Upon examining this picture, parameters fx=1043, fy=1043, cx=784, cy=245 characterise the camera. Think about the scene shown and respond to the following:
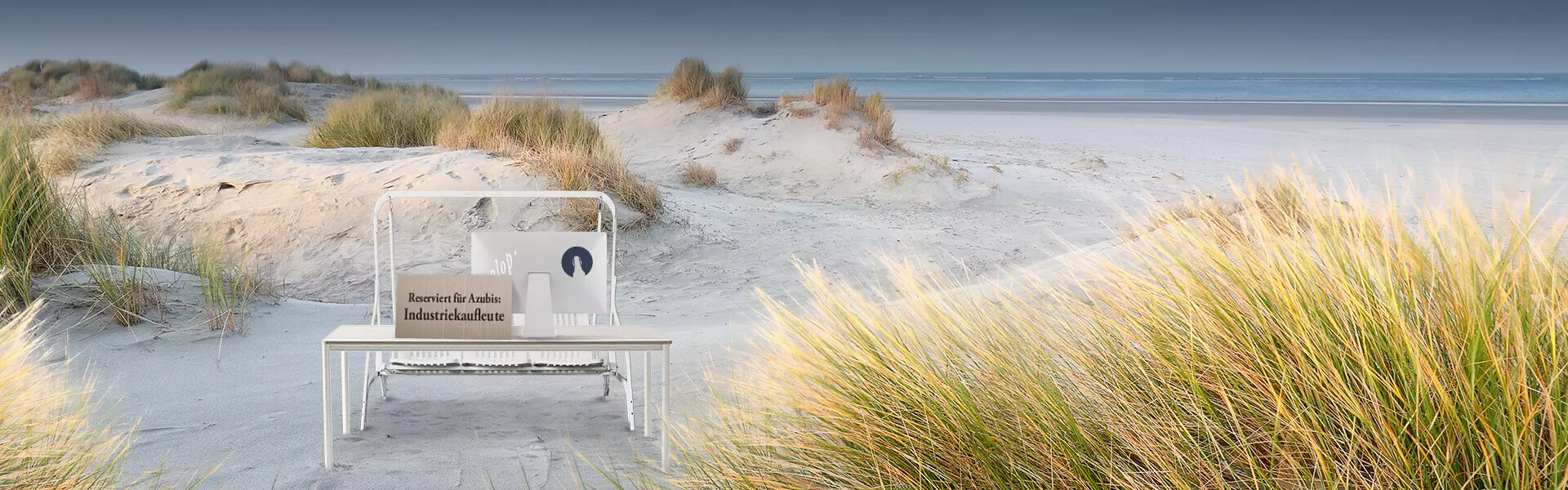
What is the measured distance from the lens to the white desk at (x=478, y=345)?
10.4 feet

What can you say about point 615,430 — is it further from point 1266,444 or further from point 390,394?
point 1266,444

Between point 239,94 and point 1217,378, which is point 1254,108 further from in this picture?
point 1217,378

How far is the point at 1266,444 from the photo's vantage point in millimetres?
1991

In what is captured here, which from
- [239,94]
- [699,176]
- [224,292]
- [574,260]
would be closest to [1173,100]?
[699,176]

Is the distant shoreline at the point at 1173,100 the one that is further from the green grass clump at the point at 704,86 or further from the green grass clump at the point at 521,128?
the green grass clump at the point at 521,128

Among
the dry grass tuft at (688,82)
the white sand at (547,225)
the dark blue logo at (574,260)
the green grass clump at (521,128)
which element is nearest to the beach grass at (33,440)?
the white sand at (547,225)

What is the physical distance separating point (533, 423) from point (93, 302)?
8.16 feet

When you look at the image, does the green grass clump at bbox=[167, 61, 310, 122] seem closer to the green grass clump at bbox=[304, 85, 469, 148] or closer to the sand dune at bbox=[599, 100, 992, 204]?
the green grass clump at bbox=[304, 85, 469, 148]

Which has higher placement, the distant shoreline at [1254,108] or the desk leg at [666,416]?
the distant shoreline at [1254,108]

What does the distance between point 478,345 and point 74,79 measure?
29.4m

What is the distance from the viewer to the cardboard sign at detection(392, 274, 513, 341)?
3.23 metres

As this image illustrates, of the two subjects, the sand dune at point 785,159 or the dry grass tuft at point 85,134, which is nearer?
the dry grass tuft at point 85,134

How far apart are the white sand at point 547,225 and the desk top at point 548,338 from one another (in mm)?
368

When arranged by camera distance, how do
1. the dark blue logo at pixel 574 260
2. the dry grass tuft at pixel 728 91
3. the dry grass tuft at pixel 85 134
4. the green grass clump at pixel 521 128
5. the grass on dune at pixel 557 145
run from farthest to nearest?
1. the dry grass tuft at pixel 728 91
2. the green grass clump at pixel 521 128
3. the dry grass tuft at pixel 85 134
4. the grass on dune at pixel 557 145
5. the dark blue logo at pixel 574 260
